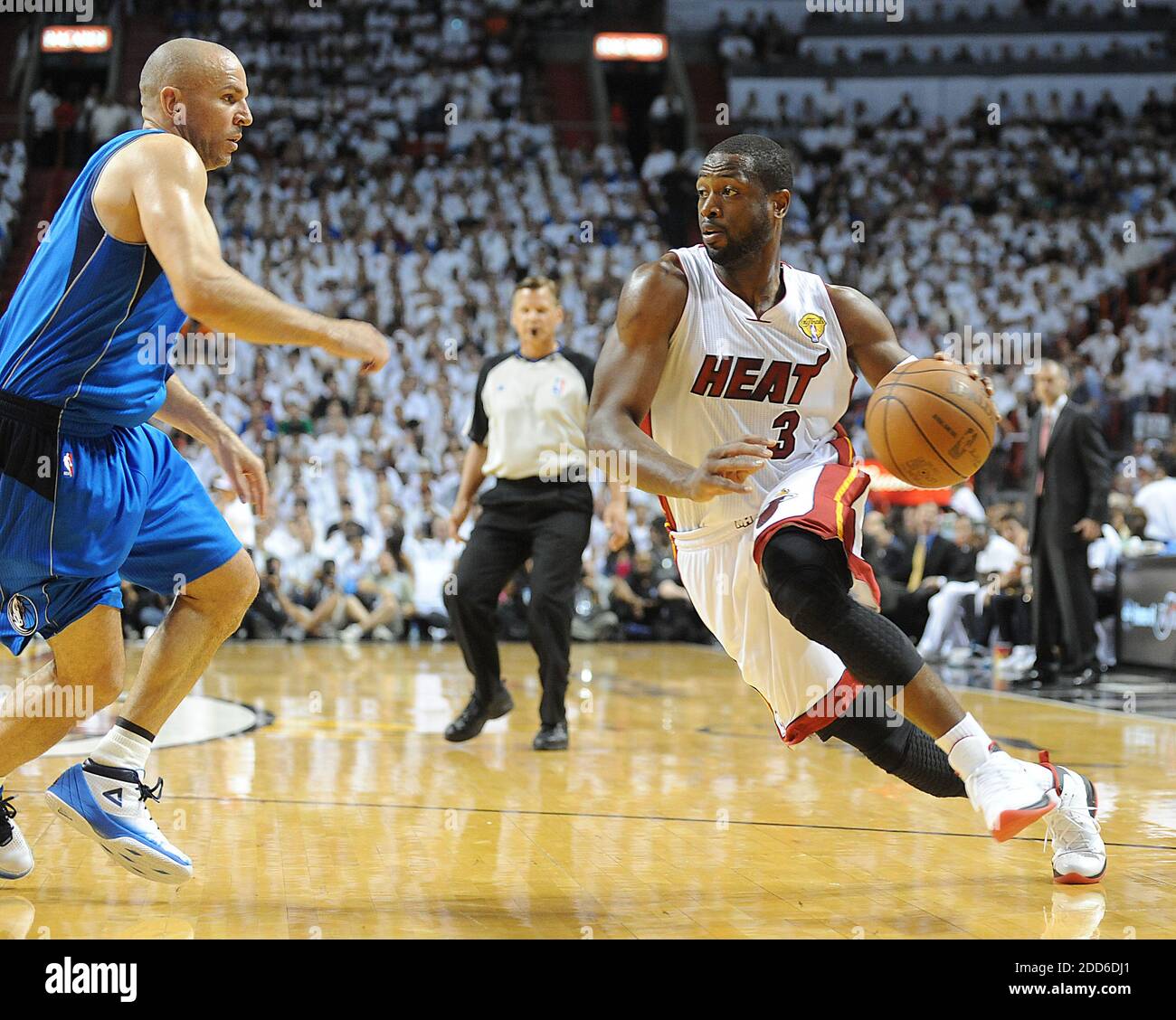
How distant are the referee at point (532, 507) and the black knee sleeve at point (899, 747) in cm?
238

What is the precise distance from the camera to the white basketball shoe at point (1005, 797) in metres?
2.89

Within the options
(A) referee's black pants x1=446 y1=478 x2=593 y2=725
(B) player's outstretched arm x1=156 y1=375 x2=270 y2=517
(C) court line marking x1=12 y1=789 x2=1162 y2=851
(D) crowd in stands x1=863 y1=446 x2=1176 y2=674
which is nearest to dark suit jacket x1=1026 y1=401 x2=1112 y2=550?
(D) crowd in stands x1=863 y1=446 x2=1176 y2=674

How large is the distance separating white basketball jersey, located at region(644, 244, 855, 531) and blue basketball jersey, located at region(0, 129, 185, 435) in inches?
51.9

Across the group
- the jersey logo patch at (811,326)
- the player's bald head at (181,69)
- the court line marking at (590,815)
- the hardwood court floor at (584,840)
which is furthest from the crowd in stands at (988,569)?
the player's bald head at (181,69)

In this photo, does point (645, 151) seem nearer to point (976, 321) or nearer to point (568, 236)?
point (568, 236)

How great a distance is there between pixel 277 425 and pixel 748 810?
32.7ft

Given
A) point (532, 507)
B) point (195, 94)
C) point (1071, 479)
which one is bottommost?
point (1071, 479)

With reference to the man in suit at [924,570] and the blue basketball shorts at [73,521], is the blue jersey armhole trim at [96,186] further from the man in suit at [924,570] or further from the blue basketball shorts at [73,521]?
the man in suit at [924,570]

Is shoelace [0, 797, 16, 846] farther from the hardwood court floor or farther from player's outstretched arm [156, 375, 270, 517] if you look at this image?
player's outstretched arm [156, 375, 270, 517]

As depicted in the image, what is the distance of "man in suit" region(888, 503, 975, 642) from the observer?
10672mm

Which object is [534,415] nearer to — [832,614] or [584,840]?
[584,840]

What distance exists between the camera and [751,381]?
11.5ft

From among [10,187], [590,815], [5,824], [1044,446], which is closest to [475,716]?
[590,815]

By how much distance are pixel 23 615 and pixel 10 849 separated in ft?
1.98
